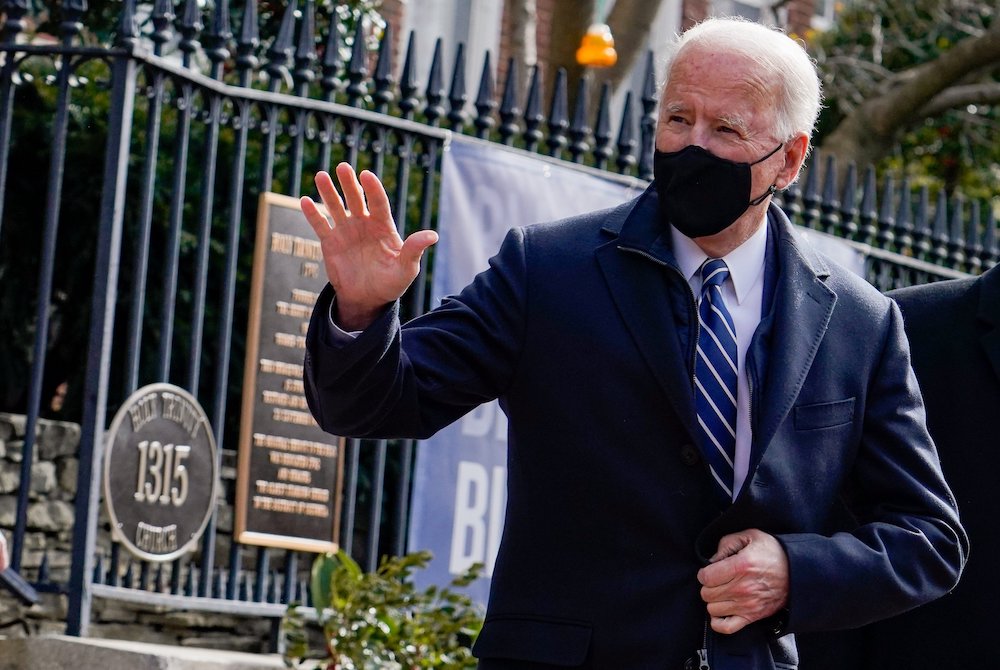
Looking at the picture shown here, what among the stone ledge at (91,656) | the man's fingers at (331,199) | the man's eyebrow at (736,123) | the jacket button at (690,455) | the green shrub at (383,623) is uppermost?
the man's eyebrow at (736,123)

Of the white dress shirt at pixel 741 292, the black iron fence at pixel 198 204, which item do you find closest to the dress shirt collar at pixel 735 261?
the white dress shirt at pixel 741 292

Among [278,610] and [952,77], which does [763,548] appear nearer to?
[278,610]

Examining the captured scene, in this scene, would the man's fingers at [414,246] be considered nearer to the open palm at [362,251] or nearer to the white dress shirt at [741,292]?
the open palm at [362,251]

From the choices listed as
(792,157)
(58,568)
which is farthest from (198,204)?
(792,157)

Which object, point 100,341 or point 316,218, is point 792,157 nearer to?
point 316,218

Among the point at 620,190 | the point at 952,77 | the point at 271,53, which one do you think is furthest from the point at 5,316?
the point at 952,77

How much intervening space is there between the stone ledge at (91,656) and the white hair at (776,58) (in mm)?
2858

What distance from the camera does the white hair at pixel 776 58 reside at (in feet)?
9.29

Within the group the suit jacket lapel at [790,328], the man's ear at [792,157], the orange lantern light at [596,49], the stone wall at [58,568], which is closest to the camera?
the suit jacket lapel at [790,328]

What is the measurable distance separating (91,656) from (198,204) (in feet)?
7.73

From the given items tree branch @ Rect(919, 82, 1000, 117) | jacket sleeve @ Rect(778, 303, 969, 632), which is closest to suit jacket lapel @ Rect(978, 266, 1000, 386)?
jacket sleeve @ Rect(778, 303, 969, 632)

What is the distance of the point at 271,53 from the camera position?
611cm

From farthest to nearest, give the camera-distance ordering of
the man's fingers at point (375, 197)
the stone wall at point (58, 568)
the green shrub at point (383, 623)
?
the stone wall at point (58, 568) → the green shrub at point (383, 623) → the man's fingers at point (375, 197)

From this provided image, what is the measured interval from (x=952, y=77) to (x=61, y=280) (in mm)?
7078
